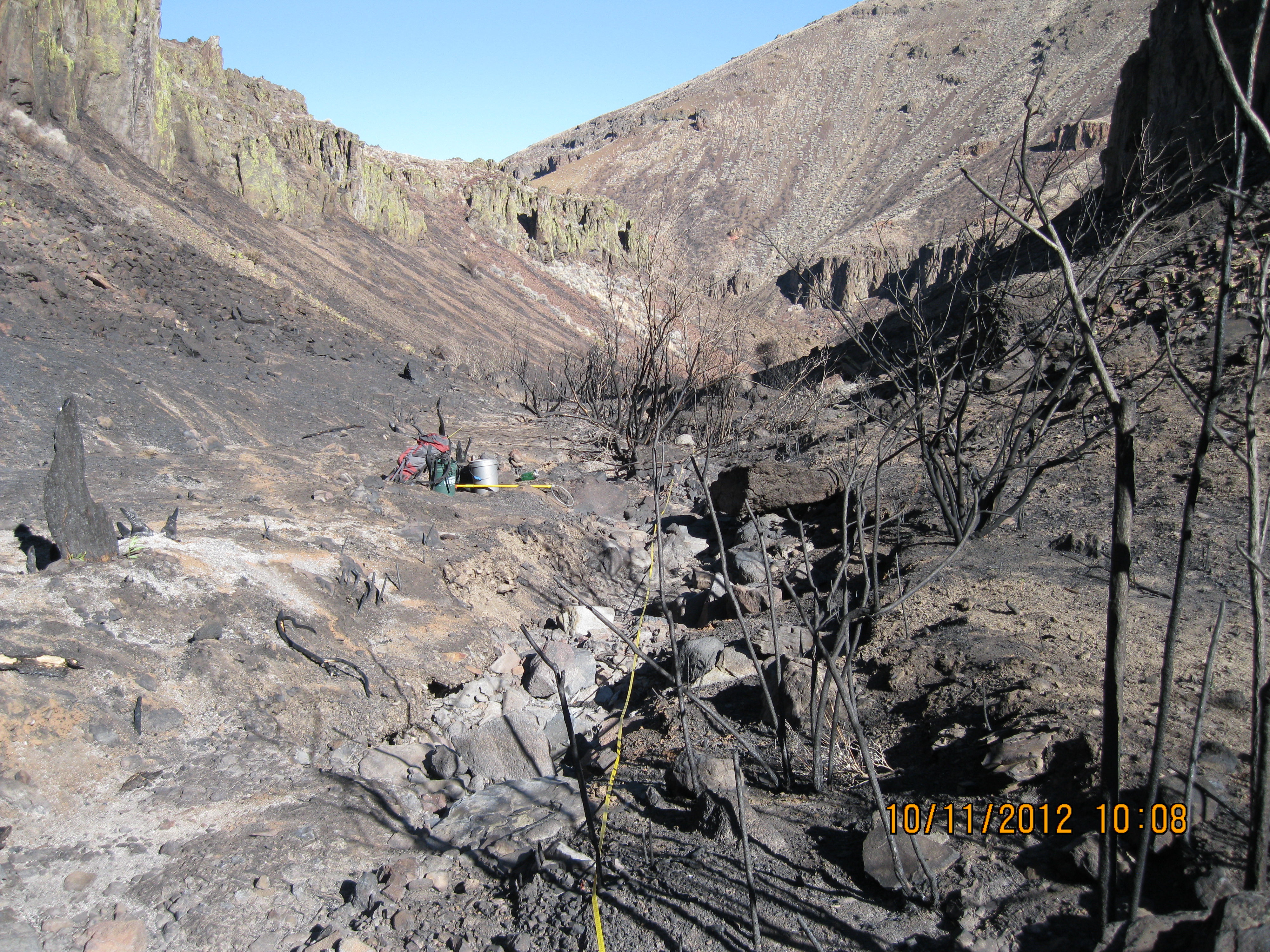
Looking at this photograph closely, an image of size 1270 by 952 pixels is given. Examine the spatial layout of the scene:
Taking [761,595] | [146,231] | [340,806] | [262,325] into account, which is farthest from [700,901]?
[146,231]

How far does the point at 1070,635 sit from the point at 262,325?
1315 centimetres

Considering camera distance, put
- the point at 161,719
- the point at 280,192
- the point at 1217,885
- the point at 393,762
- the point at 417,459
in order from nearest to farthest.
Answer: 1. the point at 1217,885
2. the point at 161,719
3. the point at 393,762
4. the point at 417,459
5. the point at 280,192

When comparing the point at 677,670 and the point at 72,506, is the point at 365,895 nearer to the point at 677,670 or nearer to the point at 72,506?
the point at 677,670

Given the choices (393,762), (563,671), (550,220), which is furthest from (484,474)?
(550,220)

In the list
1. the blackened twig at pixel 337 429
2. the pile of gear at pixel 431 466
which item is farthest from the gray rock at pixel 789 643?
the blackened twig at pixel 337 429

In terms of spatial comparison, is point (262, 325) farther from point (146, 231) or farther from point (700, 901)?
point (700, 901)

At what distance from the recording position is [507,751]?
4.14 m

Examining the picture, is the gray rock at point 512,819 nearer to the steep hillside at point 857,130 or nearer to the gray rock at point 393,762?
the gray rock at point 393,762

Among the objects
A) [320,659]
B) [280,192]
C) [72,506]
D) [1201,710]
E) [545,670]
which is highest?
[280,192]

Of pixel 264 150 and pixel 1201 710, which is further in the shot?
pixel 264 150

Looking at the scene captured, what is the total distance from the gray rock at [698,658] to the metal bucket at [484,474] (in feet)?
13.2

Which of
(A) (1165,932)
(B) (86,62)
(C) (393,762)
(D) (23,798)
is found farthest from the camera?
(B) (86,62)

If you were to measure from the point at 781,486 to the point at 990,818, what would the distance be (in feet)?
17.3

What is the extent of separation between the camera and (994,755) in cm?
301
